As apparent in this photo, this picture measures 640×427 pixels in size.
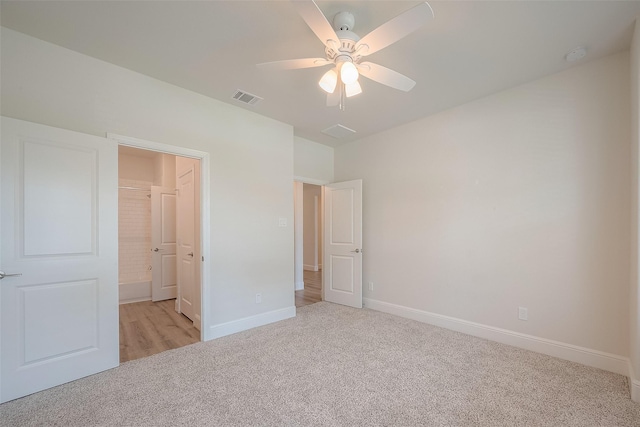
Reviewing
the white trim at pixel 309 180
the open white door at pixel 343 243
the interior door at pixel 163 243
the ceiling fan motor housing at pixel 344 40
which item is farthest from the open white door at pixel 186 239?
the ceiling fan motor housing at pixel 344 40

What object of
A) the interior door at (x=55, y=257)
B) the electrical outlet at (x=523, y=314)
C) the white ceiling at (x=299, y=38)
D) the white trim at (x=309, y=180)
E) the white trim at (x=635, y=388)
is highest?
the white ceiling at (x=299, y=38)

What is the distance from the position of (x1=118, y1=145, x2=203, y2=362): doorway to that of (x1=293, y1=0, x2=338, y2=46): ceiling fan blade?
7.47 ft

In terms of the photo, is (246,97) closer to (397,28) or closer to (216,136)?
(216,136)

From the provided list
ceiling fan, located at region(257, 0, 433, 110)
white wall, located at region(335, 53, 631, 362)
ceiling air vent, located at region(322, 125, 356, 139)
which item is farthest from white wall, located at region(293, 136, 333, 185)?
ceiling fan, located at region(257, 0, 433, 110)

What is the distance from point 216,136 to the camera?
3227mm

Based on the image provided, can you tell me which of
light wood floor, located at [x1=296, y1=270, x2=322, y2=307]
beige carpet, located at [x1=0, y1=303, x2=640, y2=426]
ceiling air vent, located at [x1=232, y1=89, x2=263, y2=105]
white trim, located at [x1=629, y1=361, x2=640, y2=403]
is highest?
ceiling air vent, located at [x1=232, y1=89, x2=263, y2=105]

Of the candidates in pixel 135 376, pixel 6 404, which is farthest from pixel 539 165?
pixel 6 404

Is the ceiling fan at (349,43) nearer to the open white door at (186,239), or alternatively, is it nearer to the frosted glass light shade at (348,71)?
the frosted glass light shade at (348,71)

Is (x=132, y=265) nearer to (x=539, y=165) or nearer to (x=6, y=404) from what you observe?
(x=6, y=404)

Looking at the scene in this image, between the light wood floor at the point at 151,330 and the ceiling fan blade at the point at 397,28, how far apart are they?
10.9ft

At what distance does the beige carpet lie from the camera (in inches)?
71.2

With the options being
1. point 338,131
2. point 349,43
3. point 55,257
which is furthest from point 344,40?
point 55,257

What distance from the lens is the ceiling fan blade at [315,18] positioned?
1.40 m

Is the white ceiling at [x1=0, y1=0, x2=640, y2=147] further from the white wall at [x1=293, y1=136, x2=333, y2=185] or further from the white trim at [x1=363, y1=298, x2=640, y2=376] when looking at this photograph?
the white trim at [x1=363, y1=298, x2=640, y2=376]
